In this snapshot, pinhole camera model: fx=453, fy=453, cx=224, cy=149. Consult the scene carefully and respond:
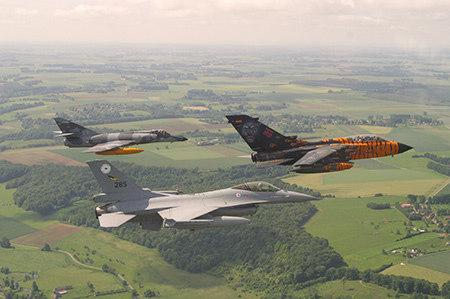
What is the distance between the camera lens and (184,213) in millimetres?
40562

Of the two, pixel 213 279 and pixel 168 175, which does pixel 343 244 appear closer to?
pixel 213 279

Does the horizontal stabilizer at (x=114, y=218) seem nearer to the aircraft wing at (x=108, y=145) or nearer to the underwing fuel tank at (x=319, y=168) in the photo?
the aircraft wing at (x=108, y=145)

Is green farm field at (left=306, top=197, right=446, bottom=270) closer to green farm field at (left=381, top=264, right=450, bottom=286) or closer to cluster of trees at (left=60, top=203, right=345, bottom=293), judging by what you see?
green farm field at (left=381, top=264, right=450, bottom=286)

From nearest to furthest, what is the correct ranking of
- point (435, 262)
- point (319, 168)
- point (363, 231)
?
point (319, 168)
point (435, 262)
point (363, 231)

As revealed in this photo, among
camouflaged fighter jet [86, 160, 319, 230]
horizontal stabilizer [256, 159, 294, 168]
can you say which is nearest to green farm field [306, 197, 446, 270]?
horizontal stabilizer [256, 159, 294, 168]

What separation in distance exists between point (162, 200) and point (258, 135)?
1217 cm

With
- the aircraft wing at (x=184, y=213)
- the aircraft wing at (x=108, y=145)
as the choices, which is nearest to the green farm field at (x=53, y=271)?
the aircraft wing at (x=108, y=145)

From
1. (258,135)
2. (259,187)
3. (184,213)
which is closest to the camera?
(184,213)

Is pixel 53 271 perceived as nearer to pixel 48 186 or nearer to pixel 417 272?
pixel 48 186

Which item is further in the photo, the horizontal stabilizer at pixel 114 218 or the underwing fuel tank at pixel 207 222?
the horizontal stabilizer at pixel 114 218

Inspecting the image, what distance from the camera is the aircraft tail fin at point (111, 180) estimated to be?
42875 mm

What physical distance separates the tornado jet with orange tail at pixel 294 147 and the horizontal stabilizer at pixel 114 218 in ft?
46.1

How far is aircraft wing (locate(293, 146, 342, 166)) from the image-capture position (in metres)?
43.5

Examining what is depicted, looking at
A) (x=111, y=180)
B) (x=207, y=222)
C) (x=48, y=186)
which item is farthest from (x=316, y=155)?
(x=48, y=186)
